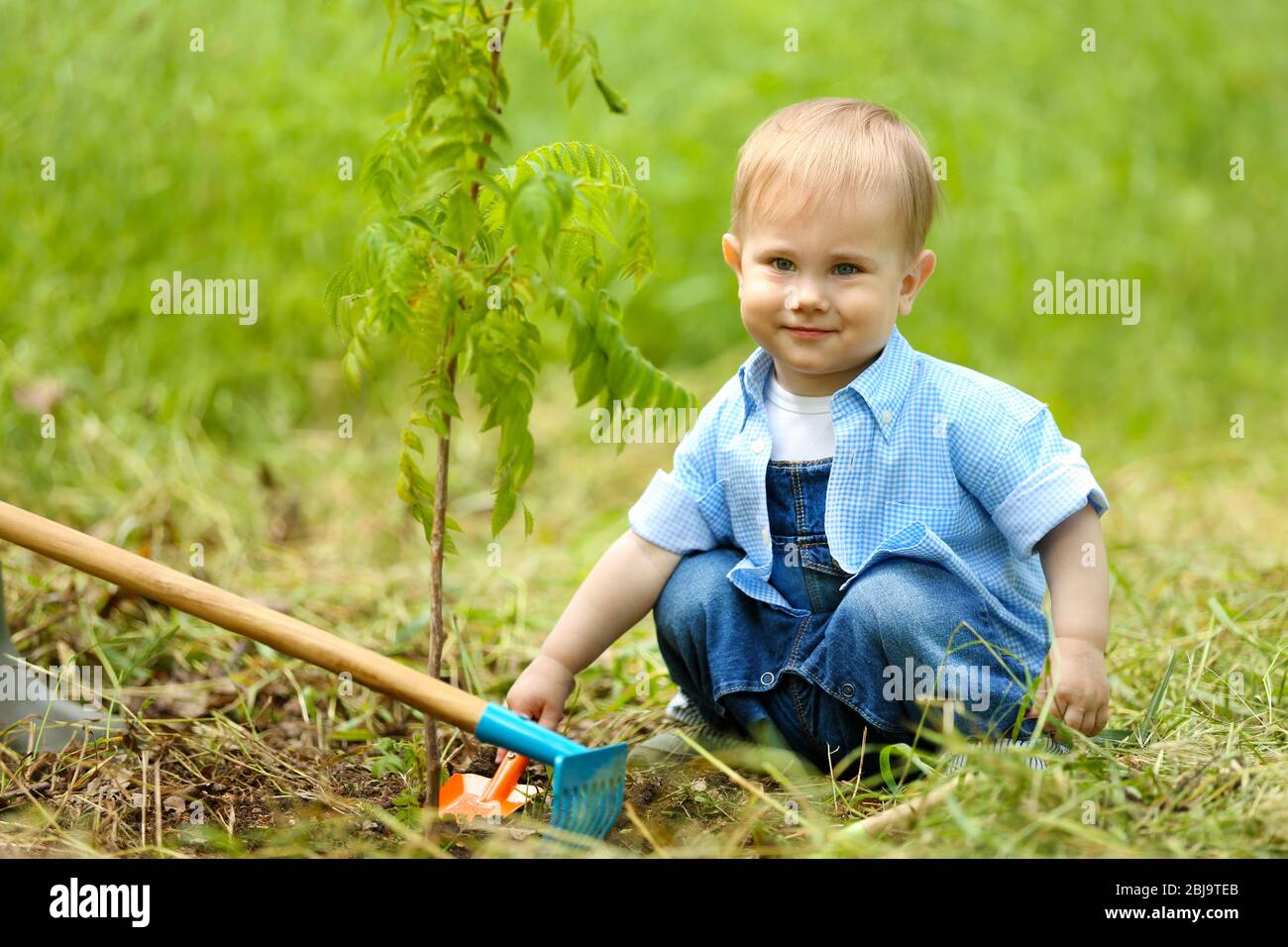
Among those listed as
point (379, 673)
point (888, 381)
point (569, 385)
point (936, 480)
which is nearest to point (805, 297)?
point (888, 381)

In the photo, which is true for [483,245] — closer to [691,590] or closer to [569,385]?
[691,590]

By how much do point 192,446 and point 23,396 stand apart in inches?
18.5

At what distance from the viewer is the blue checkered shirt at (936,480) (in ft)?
7.29

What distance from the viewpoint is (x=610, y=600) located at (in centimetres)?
240

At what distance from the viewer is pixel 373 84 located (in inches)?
200

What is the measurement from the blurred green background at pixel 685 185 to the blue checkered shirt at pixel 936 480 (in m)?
2.22

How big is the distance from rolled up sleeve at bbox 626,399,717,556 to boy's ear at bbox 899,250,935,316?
1.21 ft

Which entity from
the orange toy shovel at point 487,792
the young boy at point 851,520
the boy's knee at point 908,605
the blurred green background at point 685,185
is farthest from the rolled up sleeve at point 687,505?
the blurred green background at point 685,185

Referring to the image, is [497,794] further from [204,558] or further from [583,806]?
[204,558]

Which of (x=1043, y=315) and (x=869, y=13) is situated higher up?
(x=869, y=13)

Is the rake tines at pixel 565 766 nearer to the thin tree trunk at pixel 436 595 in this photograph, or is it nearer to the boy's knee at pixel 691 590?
the thin tree trunk at pixel 436 595

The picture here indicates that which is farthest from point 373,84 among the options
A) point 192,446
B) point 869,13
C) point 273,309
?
point 869,13

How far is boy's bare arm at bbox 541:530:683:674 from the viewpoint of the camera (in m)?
2.37
